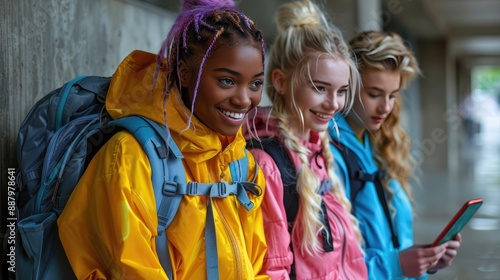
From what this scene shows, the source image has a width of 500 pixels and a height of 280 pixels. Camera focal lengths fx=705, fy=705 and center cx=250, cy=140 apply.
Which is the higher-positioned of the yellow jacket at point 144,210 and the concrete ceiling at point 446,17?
the concrete ceiling at point 446,17

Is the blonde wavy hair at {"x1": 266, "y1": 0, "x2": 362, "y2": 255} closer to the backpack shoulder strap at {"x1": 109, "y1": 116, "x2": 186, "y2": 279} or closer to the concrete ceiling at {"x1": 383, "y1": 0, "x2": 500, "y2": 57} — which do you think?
the backpack shoulder strap at {"x1": 109, "y1": 116, "x2": 186, "y2": 279}

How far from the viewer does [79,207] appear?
2.00 meters

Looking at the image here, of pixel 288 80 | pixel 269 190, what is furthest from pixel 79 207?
pixel 288 80

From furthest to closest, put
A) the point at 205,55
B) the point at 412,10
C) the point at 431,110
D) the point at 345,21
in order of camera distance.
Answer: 1. the point at 431,110
2. the point at 412,10
3. the point at 345,21
4. the point at 205,55

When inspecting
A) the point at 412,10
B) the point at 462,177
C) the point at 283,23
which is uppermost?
the point at 412,10

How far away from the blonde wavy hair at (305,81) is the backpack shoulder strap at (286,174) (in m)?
0.02

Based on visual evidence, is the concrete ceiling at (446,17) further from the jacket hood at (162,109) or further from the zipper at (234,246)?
Result: the zipper at (234,246)

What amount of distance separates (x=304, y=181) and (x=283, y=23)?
82 cm

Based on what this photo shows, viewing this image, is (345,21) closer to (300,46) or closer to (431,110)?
(300,46)

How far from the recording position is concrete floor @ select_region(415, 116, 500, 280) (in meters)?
6.34

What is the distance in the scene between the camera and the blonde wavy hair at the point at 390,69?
128 inches

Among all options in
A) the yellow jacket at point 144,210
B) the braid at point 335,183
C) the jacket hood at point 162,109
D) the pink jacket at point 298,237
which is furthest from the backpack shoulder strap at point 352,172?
the jacket hood at point 162,109

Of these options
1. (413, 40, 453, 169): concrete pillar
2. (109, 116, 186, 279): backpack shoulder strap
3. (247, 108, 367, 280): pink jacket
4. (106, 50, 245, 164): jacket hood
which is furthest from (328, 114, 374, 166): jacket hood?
(413, 40, 453, 169): concrete pillar

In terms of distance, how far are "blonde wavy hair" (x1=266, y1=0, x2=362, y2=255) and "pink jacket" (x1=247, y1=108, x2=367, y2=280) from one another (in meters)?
0.04
